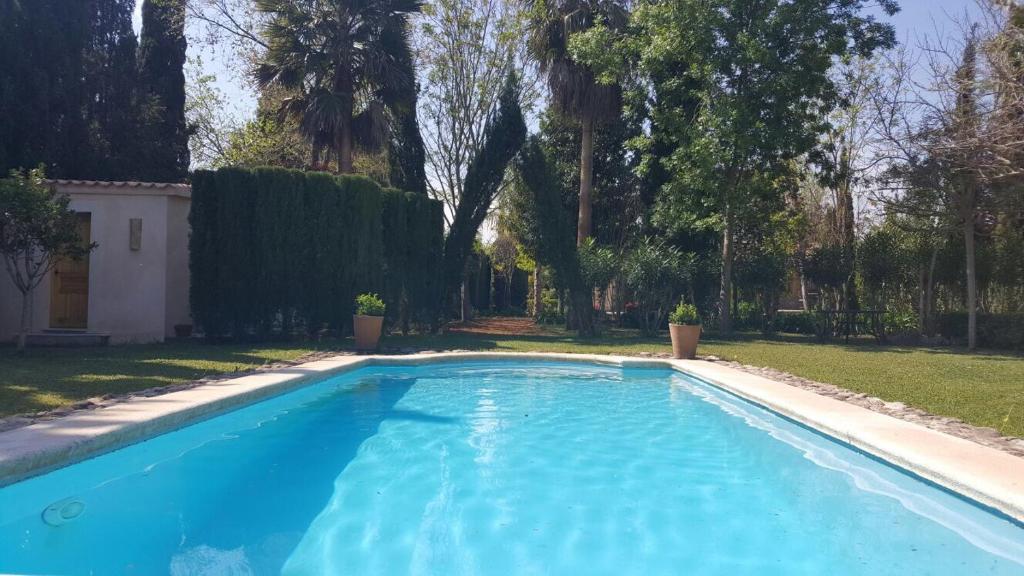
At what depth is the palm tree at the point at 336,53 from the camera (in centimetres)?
1823

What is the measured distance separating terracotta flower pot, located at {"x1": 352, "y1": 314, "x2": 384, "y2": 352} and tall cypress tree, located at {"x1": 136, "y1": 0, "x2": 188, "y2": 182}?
1150 centimetres

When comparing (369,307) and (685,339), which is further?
(369,307)

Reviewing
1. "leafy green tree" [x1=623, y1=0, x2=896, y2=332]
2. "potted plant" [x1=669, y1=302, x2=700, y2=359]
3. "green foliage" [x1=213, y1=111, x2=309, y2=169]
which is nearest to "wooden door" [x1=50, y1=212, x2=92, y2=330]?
"green foliage" [x1=213, y1=111, x2=309, y2=169]

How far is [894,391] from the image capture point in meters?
8.75

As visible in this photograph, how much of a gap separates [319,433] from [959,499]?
5.88m

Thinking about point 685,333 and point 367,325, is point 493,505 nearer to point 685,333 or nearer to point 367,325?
point 685,333

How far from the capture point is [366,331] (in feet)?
44.7

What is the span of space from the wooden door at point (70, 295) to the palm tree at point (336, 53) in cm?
707

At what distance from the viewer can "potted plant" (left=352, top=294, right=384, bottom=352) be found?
13.6 m

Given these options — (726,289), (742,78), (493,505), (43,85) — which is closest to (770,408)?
(493,505)

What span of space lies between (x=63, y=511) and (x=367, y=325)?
358 inches

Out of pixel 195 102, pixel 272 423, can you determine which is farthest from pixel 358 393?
pixel 195 102

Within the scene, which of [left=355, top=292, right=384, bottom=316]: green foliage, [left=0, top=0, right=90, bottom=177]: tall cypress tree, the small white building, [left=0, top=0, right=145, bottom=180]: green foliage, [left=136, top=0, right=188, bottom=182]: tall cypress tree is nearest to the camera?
the small white building

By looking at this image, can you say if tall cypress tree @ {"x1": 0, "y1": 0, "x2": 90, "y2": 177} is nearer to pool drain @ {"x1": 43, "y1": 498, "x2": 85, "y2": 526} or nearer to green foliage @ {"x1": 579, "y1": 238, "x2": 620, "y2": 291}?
green foliage @ {"x1": 579, "y1": 238, "x2": 620, "y2": 291}
